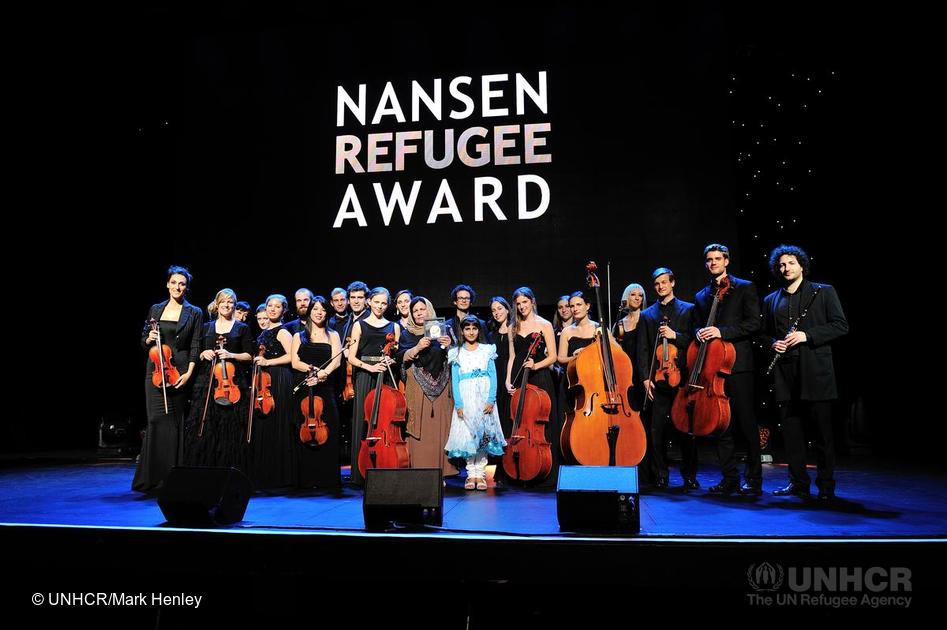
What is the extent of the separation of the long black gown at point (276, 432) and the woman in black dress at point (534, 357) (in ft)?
5.43

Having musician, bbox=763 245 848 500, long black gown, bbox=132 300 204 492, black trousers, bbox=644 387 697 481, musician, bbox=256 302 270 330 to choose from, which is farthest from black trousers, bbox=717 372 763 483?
long black gown, bbox=132 300 204 492

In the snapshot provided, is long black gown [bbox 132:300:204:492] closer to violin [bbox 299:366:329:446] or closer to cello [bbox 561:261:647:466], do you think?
violin [bbox 299:366:329:446]

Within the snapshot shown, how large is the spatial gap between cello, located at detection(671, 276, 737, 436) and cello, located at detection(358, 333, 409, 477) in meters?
1.76

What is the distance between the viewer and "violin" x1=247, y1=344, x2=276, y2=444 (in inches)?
173

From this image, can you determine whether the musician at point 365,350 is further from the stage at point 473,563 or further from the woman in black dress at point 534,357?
the stage at point 473,563

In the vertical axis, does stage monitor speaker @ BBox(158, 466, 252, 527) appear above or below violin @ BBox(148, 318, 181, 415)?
below

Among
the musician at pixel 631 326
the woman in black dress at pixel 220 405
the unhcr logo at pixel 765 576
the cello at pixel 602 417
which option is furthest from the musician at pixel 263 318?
the unhcr logo at pixel 765 576

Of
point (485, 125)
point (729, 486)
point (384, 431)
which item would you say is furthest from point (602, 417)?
point (485, 125)

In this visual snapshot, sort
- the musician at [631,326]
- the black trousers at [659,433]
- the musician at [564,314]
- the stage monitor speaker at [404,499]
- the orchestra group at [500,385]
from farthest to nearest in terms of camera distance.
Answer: the musician at [564,314], the musician at [631,326], the black trousers at [659,433], the orchestra group at [500,385], the stage monitor speaker at [404,499]

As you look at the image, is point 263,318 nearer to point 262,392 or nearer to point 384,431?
point 262,392

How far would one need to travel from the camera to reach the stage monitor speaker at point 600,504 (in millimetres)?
2506

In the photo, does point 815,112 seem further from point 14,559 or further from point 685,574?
point 14,559

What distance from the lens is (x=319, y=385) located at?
15.0 ft

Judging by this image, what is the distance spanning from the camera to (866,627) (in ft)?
7.27
